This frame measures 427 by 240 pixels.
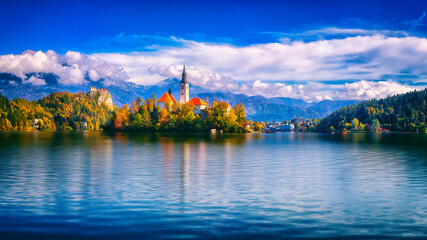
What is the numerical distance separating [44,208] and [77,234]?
5.50 m

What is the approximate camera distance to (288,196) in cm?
2256

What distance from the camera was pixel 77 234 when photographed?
552 inches

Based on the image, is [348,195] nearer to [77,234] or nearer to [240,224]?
[240,224]

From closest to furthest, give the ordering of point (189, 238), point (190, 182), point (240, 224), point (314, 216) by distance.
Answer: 1. point (189, 238)
2. point (240, 224)
3. point (314, 216)
4. point (190, 182)

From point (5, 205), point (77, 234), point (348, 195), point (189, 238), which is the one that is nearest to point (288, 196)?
point (348, 195)

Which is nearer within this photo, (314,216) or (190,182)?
(314,216)

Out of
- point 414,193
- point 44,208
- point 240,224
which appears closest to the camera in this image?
point 240,224

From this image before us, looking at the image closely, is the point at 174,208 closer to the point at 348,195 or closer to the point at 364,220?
the point at 364,220

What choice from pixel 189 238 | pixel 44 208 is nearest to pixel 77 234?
pixel 189 238

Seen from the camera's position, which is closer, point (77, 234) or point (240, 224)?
point (77, 234)

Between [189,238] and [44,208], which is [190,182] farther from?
[189,238]

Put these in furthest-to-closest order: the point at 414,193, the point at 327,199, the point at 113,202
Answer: the point at 414,193
the point at 327,199
the point at 113,202

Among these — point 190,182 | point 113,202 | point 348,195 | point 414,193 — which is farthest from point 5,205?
point 414,193

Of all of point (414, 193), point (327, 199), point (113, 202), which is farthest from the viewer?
point (414, 193)
